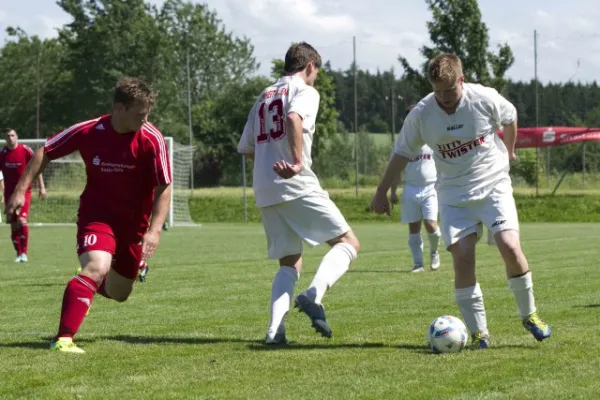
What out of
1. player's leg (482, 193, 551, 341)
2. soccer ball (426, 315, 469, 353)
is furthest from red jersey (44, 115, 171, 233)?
player's leg (482, 193, 551, 341)

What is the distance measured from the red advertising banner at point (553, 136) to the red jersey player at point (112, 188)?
3173 cm

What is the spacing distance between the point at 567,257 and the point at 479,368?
10714 millimetres

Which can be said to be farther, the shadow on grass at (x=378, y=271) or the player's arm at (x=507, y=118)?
the shadow on grass at (x=378, y=271)

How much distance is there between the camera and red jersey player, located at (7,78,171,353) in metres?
6.91

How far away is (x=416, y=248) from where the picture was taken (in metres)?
14.3

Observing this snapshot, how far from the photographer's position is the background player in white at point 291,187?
707 cm

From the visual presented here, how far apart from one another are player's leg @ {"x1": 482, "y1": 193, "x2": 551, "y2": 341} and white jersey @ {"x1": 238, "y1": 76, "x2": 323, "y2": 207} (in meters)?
1.19

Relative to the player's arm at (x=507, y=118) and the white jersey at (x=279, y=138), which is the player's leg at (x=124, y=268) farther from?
the player's arm at (x=507, y=118)

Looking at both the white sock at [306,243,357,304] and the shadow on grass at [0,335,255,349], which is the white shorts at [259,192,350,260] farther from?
the shadow on grass at [0,335,255,349]

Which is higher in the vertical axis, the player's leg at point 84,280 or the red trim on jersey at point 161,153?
the red trim on jersey at point 161,153

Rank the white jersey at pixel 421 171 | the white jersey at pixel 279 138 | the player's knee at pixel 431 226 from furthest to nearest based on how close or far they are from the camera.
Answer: the white jersey at pixel 421 171, the player's knee at pixel 431 226, the white jersey at pixel 279 138

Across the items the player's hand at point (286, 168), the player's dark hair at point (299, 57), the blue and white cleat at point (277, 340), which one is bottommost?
the blue and white cleat at point (277, 340)

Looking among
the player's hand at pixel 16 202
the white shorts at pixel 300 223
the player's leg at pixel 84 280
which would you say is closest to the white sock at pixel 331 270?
the white shorts at pixel 300 223

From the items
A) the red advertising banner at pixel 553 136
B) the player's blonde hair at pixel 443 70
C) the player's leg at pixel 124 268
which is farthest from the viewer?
the red advertising banner at pixel 553 136
